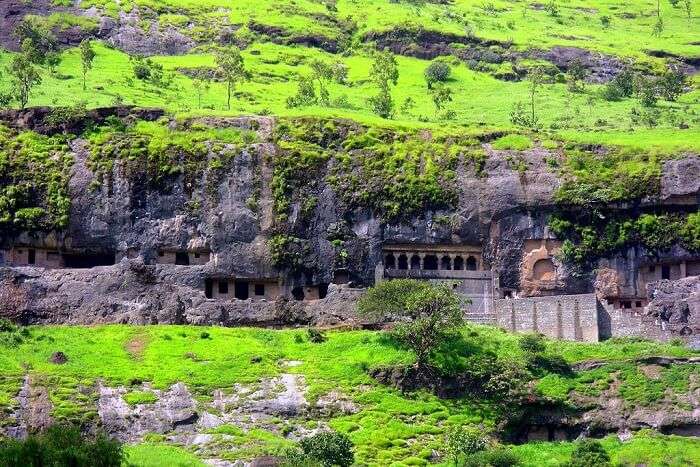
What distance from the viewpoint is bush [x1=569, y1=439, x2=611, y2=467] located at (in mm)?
64188

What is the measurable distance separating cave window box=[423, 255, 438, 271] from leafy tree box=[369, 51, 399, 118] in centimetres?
2129

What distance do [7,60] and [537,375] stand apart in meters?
78.0

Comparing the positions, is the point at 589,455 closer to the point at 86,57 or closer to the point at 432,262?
the point at 432,262

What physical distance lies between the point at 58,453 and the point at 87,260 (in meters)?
40.0

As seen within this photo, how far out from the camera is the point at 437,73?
136375mm

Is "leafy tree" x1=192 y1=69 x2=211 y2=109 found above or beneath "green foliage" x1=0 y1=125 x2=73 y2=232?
above

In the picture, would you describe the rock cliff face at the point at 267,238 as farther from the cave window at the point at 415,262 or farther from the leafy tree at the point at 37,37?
the leafy tree at the point at 37,37

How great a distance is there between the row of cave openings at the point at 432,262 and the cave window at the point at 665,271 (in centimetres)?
1326

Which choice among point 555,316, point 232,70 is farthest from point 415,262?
point 232,70

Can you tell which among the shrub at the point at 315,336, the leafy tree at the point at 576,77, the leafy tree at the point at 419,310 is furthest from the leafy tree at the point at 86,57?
the leafy tree at the point at 419,310

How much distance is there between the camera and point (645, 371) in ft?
240

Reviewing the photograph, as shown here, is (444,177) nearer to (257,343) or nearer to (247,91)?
(257,343)

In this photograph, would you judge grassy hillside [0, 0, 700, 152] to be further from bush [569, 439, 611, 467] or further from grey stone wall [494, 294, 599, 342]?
bush [569, 439, 611, 467]

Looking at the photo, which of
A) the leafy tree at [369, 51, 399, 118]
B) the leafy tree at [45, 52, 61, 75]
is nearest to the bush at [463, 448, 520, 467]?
the leafy tree at [369, 51, 399, 118]
